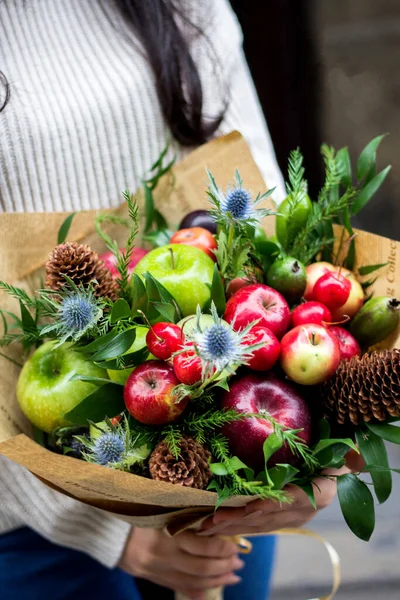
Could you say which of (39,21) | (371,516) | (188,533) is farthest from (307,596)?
(39,21)

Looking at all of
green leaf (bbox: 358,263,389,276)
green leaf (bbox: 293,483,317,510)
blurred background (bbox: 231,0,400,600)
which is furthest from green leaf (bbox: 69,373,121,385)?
blurred background (bbox: 231,0,400,600)

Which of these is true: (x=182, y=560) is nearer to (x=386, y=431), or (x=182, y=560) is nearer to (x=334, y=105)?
(x=386, y=431)

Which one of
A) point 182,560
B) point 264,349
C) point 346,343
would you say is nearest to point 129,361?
point 264,349

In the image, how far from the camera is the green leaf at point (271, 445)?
56cm

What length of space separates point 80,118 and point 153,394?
452 mm

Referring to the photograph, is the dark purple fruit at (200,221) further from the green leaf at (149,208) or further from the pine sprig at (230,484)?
the pine sprig at (230,484)

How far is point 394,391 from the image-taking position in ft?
1.94

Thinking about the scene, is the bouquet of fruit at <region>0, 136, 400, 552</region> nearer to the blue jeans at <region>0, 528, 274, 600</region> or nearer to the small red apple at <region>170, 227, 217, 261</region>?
the small red apple at <region>170, 227, 217, 261</region>

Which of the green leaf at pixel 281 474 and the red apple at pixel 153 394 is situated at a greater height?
the red apple at pixel 153 394

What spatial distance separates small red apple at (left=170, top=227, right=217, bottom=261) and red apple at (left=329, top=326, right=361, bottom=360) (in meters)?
0.16

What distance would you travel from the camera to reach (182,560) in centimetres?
81

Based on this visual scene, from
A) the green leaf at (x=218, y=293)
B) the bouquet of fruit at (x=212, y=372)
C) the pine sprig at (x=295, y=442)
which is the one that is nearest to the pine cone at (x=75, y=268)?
the bouquet of fruit at (x=212, y=372)

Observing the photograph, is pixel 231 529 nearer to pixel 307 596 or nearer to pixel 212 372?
pixel 212 372

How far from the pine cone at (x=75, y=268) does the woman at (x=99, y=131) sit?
25cm
